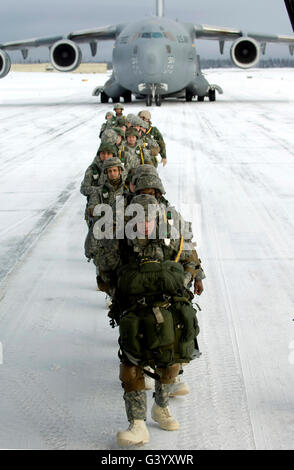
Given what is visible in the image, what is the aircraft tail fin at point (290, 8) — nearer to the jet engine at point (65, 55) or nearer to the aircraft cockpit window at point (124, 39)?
the aircraft cockpit window at point (124, 39)

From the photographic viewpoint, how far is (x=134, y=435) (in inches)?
155

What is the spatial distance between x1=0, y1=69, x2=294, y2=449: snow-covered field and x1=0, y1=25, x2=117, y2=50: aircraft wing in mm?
21228

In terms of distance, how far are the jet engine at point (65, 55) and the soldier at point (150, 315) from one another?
29.5 meters

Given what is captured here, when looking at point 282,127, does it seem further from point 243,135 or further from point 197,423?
point 197,423

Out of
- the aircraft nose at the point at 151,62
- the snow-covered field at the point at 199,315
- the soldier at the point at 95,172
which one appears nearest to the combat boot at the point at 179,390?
the snow-covered field at the point at 199,315

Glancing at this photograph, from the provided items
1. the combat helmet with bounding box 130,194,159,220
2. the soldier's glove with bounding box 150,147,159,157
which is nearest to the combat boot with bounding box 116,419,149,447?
the combat helmet with bounding box 130,194,159,220

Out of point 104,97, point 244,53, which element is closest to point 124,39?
point 104,97

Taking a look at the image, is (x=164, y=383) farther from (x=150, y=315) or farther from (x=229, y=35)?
(x=229, y=35)

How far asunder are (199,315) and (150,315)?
8.11 feet

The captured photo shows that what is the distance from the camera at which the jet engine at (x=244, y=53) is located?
1273 inches

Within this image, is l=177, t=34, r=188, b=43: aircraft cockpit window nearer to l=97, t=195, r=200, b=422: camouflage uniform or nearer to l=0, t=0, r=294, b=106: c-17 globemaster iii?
l=0, t=0, r=294, b=106: c-17 globemaster iii

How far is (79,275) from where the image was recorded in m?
7.52

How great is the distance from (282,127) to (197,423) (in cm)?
1941
